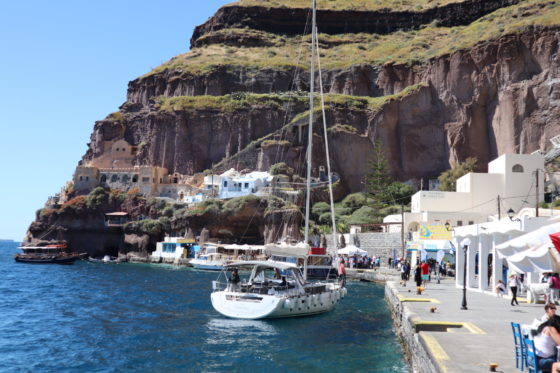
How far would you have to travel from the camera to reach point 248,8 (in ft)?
474

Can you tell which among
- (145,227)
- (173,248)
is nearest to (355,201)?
(173,248)

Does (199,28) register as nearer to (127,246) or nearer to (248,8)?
(248,8)

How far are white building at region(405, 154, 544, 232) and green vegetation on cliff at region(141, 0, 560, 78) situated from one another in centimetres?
4020

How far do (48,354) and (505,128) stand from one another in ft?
262

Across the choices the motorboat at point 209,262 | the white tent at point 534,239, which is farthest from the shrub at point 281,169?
the white tent at point 534,239

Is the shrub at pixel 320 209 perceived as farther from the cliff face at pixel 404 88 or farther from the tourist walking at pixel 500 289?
the tourist walking at pixel 500 289

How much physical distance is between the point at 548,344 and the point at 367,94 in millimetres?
107693

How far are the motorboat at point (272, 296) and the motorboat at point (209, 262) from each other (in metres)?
41.1

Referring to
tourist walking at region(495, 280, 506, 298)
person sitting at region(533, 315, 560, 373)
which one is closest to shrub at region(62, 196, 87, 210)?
tourist walking at region(495, 280, 506, 298)

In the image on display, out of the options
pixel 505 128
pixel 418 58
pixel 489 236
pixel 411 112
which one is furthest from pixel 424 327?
pixel 418 58

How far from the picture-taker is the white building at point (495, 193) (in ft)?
193

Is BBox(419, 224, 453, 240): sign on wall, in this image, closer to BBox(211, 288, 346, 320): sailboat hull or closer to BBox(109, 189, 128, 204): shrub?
BBox(211, 288, 346, 320): sailboat hull

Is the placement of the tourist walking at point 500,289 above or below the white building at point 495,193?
below

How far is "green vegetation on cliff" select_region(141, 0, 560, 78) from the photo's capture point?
103988 millimetres
